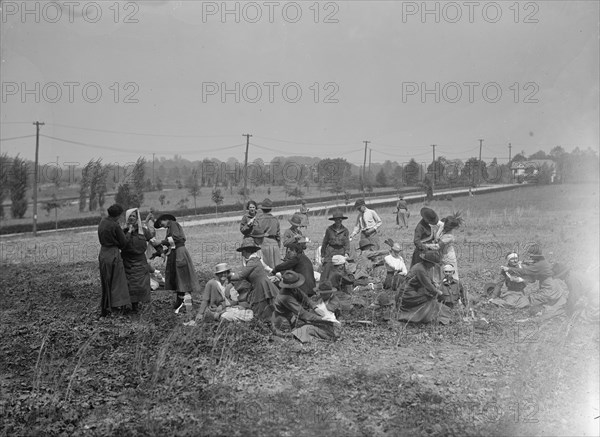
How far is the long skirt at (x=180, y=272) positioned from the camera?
8922 mm

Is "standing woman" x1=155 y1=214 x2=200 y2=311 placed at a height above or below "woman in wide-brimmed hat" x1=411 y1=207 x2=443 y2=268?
below

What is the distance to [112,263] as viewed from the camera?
27.8 feet

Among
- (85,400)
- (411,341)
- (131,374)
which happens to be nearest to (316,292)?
(411,341)

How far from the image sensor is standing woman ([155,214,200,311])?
8.91 m

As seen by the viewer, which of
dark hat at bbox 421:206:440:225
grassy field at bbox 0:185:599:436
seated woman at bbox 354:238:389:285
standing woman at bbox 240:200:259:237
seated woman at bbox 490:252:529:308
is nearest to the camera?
grassy field at bbox 0:185:599:436

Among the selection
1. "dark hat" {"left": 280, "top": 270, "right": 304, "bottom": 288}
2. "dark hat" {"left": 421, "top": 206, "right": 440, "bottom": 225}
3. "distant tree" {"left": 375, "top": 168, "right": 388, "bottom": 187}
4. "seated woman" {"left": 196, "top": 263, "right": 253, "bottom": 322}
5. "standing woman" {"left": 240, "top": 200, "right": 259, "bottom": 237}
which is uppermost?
"distant tree" {"left": 375, "top": 168, "right": 388, "bottom": 187}

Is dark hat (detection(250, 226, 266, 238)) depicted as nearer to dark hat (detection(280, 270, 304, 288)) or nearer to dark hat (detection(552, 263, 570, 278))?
dark hat (detection(280, 270, 304, 288))

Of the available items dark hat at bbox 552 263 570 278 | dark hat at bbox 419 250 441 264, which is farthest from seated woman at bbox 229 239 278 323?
dark hat at bbox 552 263 570 278

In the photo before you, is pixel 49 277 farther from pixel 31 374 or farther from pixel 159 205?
pixel 159 205

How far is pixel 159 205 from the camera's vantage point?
45906mm

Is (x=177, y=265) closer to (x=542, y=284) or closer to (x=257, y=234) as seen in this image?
(x=257, y=234)

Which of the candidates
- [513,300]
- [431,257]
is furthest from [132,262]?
[513,300]

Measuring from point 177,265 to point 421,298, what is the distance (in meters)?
3.66

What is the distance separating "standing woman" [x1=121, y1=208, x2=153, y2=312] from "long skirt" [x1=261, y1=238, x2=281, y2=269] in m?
2.31
